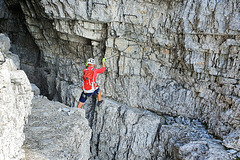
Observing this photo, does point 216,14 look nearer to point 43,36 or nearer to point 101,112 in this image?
point 101,112

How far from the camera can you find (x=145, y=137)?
7863mm

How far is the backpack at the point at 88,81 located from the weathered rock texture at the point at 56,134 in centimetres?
101

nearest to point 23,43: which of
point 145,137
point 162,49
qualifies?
point 162,49

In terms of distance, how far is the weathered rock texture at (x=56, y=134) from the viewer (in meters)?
3.63

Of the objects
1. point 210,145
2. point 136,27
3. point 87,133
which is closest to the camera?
point 87,133

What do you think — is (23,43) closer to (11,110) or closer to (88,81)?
(88,81)

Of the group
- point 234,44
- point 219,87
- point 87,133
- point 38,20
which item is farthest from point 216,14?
point 38,20

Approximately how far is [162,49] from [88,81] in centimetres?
325

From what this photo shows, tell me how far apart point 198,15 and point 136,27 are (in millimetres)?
2184

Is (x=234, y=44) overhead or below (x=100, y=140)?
overhead

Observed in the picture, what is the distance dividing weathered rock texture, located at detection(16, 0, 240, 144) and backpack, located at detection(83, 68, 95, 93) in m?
A: 2.37

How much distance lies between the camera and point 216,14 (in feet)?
20.5

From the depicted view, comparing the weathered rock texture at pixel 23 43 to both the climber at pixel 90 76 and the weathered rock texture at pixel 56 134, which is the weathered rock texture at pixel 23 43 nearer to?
the climber at pixel 90 76

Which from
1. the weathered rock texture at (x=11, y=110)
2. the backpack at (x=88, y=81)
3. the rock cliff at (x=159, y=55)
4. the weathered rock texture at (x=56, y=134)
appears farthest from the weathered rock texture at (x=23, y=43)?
the weathered rock texture at (x=11, y=110)
